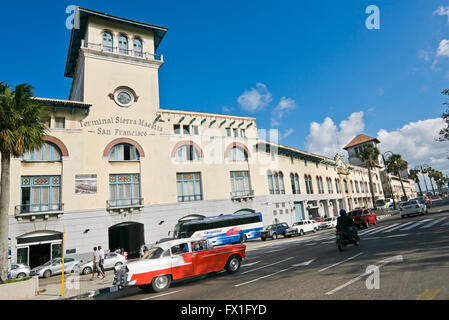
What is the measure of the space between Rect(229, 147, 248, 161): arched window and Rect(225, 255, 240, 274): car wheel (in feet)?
81.9

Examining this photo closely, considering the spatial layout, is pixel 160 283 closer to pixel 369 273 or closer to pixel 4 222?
pixel 369 273

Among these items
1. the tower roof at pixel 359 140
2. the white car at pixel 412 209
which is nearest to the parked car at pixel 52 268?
the white car at pixel 412 209

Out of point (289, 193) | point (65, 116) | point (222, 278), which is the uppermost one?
point (65, 116)

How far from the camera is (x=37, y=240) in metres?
24.4

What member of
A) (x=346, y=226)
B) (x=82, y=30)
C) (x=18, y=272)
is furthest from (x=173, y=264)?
(x=82, y=30)

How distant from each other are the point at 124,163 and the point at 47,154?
23.3 ft

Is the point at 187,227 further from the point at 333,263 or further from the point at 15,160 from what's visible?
the point at 333,263

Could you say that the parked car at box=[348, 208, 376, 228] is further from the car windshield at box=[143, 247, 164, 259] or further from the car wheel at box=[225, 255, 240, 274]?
the car windshield at box=[143, 247, 164, 259]

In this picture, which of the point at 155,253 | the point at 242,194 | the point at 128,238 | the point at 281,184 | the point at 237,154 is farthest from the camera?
the point at 281,184

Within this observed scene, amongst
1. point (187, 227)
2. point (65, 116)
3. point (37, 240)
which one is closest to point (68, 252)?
point (37, 240)

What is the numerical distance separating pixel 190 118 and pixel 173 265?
2567cm

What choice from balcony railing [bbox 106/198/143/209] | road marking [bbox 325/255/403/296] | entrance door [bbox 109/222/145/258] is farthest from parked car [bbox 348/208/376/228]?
entrance door [bbox 109/222/145/258]

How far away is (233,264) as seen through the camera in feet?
40.3

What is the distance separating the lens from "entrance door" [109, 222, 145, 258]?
31188mm
